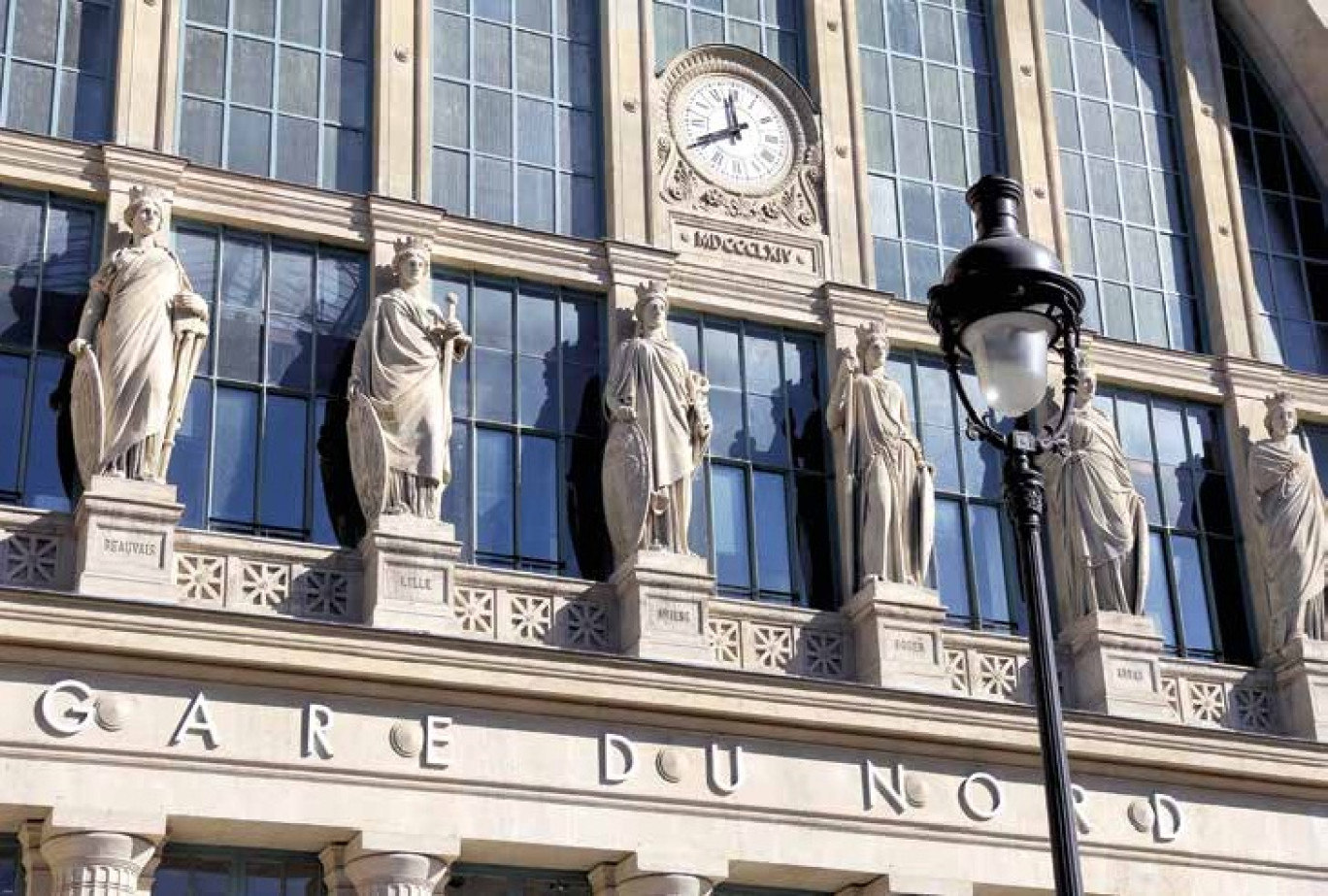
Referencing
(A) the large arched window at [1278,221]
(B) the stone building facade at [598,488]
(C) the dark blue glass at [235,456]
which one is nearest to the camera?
(B) the stone building facade at [598,488]

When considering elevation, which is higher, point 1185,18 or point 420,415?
A: point 1185,18

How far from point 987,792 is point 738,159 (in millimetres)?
7642

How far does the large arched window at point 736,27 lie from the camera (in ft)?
87.9

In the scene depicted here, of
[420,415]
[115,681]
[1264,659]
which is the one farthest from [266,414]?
[1264,659]

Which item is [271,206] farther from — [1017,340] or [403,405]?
[1017,340]

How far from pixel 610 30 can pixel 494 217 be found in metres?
2.80

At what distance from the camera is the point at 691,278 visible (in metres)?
25.3

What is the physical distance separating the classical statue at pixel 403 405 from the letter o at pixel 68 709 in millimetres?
3263

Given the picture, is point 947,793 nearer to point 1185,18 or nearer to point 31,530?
point 31,530

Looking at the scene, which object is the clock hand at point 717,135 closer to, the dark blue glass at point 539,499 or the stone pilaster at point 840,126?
the stone pilaster at point 840,126

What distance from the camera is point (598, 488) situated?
944 inches

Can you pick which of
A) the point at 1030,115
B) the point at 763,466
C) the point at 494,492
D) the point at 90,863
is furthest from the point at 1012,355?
the point at 1030,115

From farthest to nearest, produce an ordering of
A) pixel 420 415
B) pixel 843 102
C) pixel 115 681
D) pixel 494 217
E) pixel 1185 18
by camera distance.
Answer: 1. pixel 1185 18
2. pixel 843 102
3. pixel 494 217
4. pixel 420 415
5. pixel 115 681

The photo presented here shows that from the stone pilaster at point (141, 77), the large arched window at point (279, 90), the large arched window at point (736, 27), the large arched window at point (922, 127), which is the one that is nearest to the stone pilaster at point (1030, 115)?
the large arched window at point (922, 127)
